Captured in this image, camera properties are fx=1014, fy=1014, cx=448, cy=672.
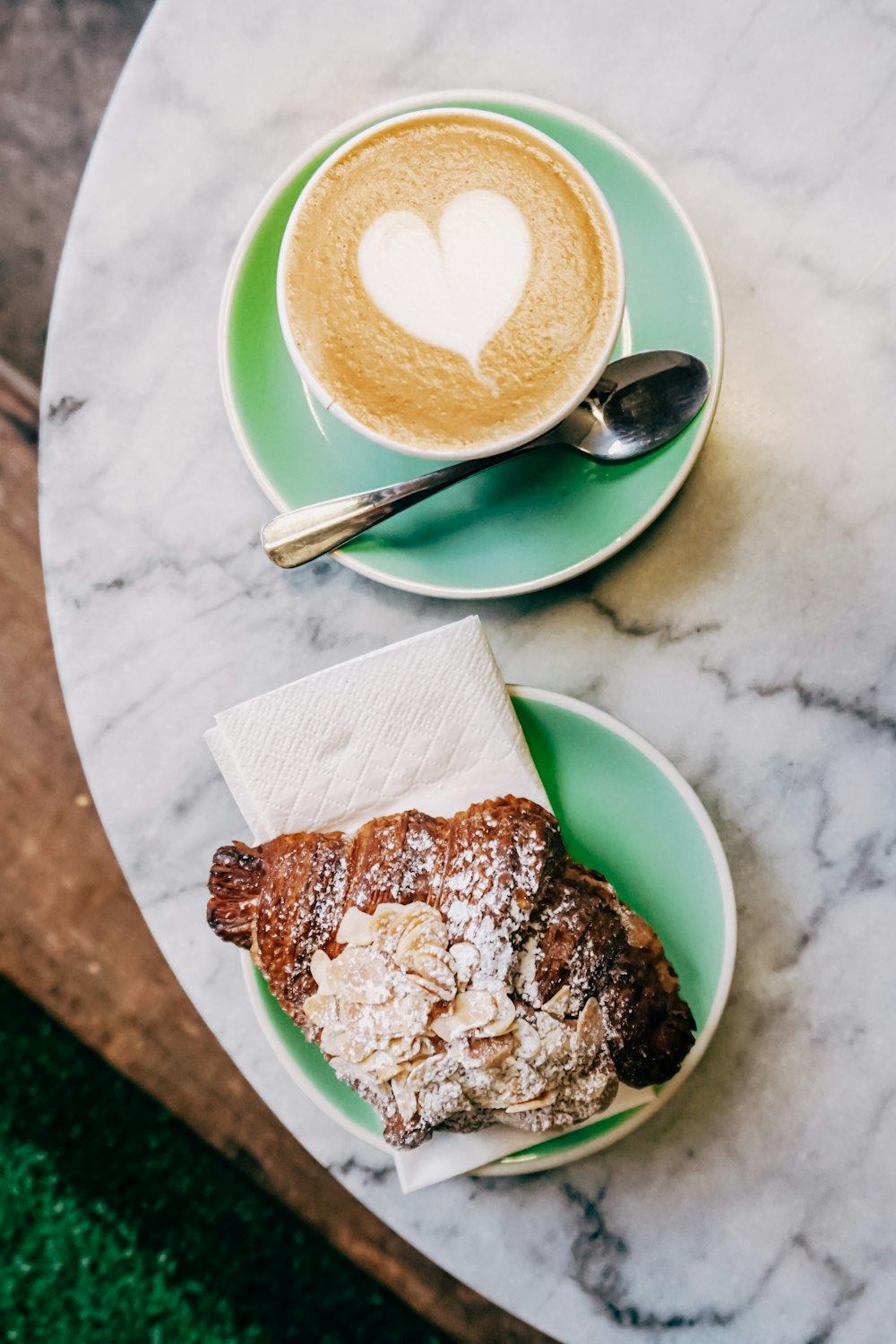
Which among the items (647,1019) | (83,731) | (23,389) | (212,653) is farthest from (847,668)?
(23,389)

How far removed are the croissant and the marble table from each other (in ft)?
0.74

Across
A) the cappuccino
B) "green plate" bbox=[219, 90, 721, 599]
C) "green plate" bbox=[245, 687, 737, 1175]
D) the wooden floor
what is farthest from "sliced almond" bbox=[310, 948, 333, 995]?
the wooden floor

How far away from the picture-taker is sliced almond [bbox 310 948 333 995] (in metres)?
1.04

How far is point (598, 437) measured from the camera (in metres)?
1.16

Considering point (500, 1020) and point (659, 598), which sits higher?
point (659, 598)

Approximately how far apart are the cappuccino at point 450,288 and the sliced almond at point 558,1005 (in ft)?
1.87

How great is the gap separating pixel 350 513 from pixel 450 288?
26cm

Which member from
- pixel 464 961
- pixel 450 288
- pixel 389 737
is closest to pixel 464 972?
pixel 464 961

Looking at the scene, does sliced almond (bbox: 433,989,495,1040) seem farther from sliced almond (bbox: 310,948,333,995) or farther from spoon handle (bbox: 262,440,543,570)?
spoon handle (bbox: 262,440,543,570)

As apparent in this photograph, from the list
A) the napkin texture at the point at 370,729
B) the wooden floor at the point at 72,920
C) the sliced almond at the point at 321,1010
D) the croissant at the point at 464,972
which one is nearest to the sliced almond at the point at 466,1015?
the croissant at the point at 464,972

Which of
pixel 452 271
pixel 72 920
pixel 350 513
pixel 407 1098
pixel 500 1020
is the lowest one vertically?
pixel 72 920

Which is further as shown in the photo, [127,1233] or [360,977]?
[127,1233]

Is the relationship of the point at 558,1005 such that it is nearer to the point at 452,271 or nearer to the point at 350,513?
the point at 350,513

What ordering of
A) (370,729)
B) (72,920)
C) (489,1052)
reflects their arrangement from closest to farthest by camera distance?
1. (489,1052)
2. (370,729)
3. (72,920)
